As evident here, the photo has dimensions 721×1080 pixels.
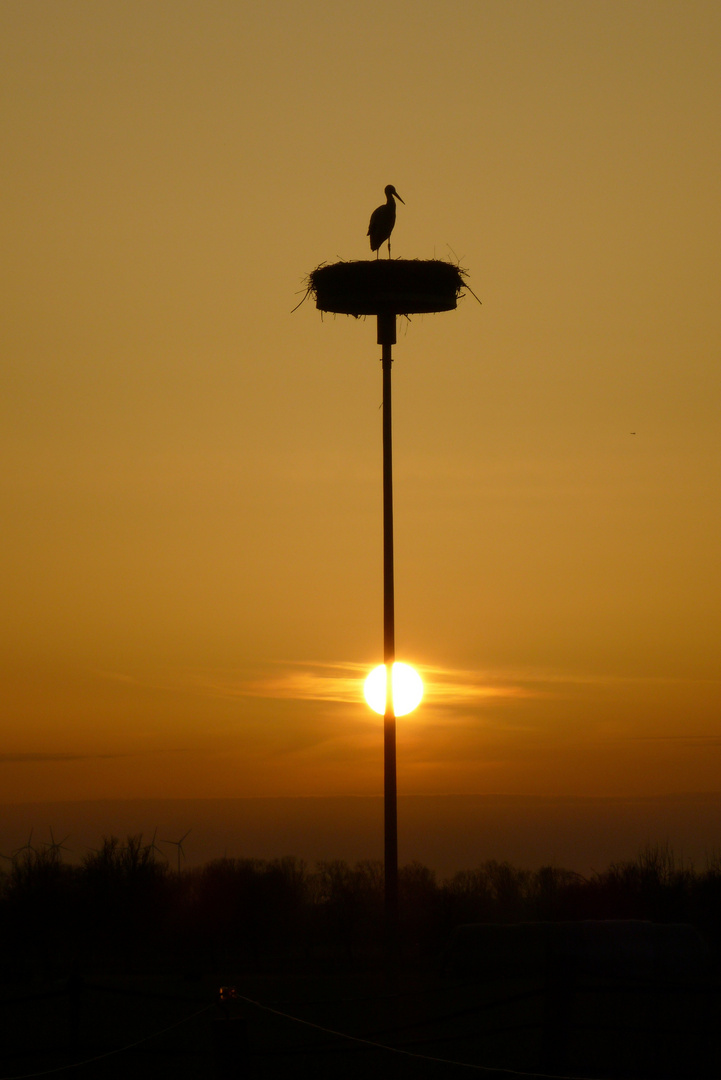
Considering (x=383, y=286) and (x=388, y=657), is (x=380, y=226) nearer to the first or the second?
(x=383, y=286)

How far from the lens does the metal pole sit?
836 inches

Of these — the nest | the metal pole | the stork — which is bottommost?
the metal pole

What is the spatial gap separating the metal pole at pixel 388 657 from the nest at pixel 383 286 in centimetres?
38

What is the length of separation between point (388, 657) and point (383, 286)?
22.6 feet

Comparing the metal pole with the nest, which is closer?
the metal pole

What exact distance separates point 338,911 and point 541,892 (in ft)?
30.6

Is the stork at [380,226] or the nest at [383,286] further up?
the stork at [380,226]

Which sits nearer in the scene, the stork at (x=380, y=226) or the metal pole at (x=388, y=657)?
the metal pole at (x=388, y=657)

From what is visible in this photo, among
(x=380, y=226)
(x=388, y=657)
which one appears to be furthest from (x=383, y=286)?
(x=388, y=657)

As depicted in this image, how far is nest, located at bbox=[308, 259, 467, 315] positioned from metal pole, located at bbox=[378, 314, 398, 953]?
381 mm

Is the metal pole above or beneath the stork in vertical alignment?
beneath

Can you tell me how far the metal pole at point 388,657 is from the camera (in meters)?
21.2

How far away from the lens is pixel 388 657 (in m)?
22.0

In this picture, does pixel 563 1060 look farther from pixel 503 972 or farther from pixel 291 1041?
pixel 503 972
